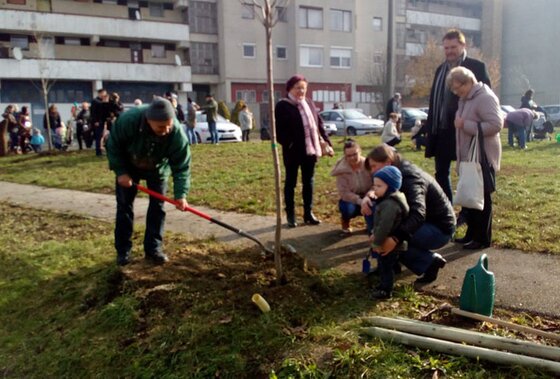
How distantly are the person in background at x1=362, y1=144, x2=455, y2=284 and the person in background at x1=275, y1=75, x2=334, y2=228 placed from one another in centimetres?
173

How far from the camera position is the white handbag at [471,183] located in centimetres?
458

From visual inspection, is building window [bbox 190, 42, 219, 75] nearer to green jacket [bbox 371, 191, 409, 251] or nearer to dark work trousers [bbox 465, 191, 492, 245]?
dark work trousers [bbox 465, 191, 492, 245]

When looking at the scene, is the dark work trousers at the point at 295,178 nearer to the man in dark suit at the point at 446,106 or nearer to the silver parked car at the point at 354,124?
the man in dark suit at the point at 446,106

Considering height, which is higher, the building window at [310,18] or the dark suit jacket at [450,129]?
the building window at [310,18]

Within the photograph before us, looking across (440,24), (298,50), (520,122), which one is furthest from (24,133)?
(440,24)

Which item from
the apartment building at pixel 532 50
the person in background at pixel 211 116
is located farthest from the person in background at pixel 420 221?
the apartment building at pixel 532 50

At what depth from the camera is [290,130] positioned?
5.77 meters

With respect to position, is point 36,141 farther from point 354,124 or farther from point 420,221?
point 420,221

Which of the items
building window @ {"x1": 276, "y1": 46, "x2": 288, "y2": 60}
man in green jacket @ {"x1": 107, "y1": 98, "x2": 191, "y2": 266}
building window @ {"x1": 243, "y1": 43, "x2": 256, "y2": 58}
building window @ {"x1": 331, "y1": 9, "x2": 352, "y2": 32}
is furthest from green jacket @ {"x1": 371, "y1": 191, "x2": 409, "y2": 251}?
building window @ {"x1": 331, "y1": 9, "x2": 352, "y2": 32}

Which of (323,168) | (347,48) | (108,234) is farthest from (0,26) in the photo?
(108,234)

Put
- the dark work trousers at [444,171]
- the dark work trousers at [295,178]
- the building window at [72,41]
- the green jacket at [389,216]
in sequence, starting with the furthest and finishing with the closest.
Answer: the building window at [72,41] → the dark work trousers at [295,178] → the dark work trousers at [444,171] → the green jacket at [389,216]

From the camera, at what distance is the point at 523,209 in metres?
6.34

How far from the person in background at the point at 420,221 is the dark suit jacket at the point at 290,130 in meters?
1.73

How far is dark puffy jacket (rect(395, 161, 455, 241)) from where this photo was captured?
3.65 m
